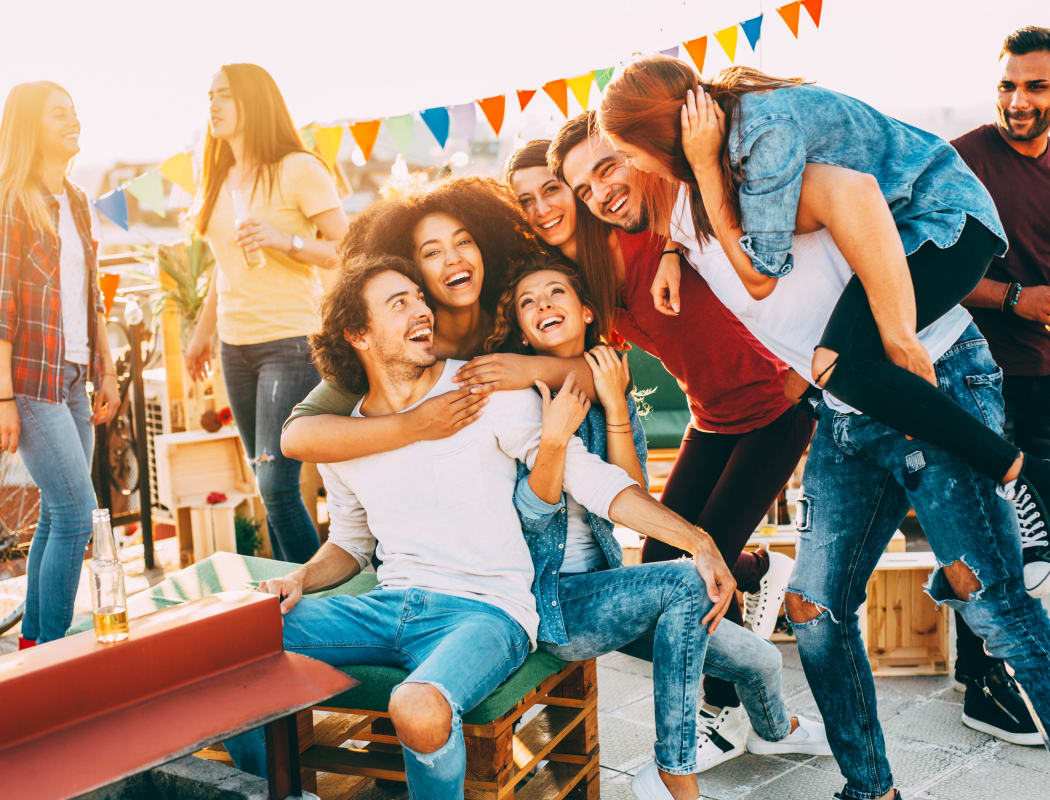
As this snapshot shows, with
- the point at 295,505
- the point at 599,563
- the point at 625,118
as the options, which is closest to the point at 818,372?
the point at 625,118

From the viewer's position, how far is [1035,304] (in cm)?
291

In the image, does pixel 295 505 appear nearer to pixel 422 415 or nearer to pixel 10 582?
pixel 422 415

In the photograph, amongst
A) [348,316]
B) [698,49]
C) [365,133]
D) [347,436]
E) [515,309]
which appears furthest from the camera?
[365,133]

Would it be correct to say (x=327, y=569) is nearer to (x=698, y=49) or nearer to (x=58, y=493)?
(x=58, y=493)

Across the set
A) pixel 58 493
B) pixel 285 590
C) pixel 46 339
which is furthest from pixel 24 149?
pixel 285 590

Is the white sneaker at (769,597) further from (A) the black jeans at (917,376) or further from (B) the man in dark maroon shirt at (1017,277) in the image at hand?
(A) the black jeans at (917,376)

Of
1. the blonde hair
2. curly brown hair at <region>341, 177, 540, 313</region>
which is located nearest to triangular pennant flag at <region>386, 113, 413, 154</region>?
the blonde hair

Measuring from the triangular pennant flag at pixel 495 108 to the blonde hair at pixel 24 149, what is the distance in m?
2.53

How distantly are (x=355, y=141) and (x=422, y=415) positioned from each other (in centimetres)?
366

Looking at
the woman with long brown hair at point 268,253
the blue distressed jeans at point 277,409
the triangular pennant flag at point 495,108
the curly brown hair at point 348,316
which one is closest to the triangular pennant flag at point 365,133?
the triangular pennant flag at point 495,108

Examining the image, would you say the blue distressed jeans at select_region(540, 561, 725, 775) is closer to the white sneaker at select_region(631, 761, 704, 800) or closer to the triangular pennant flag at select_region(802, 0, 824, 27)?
the white sneaker at select_region(631, 761, 704, 800)

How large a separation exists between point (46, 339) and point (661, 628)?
7.72 ft

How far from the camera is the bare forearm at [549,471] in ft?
7.75

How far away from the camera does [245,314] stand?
3662mm
